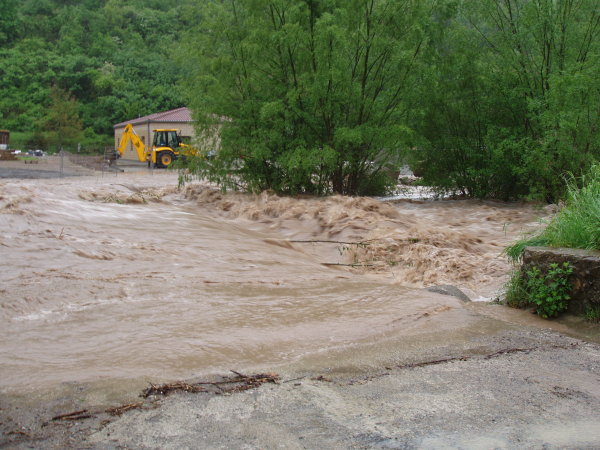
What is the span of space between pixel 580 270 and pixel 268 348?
3057 millimetres

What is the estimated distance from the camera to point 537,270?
6.15 m

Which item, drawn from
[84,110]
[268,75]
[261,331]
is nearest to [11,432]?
[261,331]

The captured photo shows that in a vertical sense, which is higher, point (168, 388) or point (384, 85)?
point (384, 85)

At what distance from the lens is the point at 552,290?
236 inches

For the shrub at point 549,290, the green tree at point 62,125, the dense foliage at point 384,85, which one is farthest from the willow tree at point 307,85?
the green tree at point 62,125

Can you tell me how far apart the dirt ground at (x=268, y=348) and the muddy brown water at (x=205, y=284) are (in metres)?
0.03

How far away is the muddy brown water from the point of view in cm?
484

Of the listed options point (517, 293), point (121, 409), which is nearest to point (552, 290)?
point (517, 293)

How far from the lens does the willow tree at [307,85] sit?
1573 centimetres

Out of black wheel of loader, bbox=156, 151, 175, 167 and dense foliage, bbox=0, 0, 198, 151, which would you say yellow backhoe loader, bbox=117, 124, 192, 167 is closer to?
black wheel of loader, bbox=156, 151, 175, 167

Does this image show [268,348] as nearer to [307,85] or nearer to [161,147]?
[307,85]

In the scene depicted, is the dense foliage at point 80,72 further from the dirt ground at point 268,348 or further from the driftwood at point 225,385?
the driftwood at point 225,385

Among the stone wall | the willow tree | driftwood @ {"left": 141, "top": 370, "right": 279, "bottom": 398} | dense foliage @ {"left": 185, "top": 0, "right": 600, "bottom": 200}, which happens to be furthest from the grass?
the willow tree

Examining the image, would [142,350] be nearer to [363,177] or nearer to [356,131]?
[356,131]
